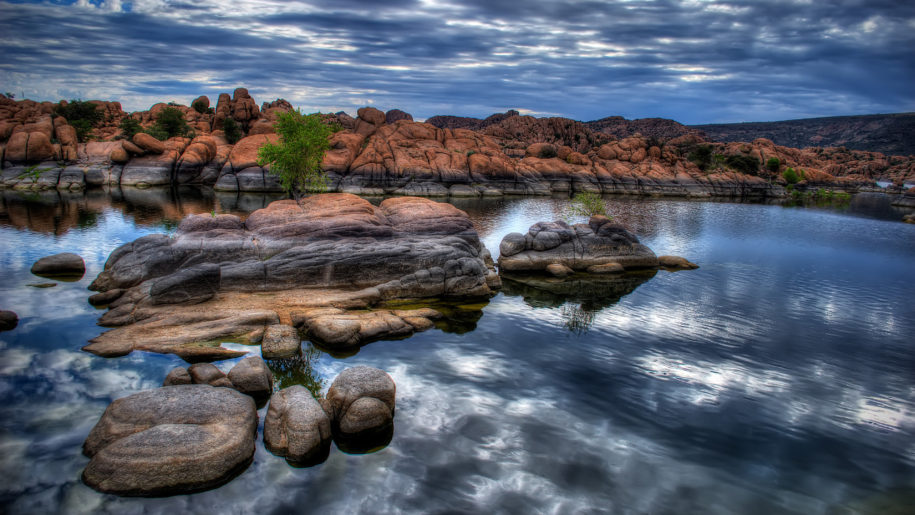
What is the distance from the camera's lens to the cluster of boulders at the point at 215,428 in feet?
38.8

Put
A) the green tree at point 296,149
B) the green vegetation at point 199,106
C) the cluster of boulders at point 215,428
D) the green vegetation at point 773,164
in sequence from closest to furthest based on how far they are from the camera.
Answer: the cluster of boulders at point 215,428
the green tree at point 296,149
the green vegetation at point 199,106
the green vegetation at point 773,164

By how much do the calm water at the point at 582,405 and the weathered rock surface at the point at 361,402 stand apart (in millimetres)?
839

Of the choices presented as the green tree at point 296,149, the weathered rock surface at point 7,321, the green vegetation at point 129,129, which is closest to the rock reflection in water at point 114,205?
the green tree at point 296,149

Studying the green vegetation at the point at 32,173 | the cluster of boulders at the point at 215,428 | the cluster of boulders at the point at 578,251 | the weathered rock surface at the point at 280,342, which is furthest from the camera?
A: the green vegetation at the point at 32,173

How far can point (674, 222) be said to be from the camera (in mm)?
63812

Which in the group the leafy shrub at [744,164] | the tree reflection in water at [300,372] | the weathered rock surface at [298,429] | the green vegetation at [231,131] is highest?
the leafy shrub at [744,164]

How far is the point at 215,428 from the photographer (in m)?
13.2

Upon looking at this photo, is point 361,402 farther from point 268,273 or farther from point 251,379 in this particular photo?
point 268,273

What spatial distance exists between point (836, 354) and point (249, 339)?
28.4 metres

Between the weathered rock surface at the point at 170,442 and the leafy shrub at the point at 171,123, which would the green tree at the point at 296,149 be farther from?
the leafy shrub at the point at 171,123

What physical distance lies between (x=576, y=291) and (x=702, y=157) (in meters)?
114

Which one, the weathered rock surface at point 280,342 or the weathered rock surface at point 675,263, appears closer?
the weathered rock surface at point 280,342

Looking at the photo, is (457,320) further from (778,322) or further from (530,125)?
(530,125)

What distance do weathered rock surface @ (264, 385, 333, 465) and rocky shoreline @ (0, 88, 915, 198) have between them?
7021 centimetres
